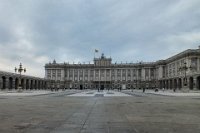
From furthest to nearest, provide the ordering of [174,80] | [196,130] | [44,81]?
[44,81] → [174,80] → [196,130]

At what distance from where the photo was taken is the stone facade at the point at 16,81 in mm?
96875

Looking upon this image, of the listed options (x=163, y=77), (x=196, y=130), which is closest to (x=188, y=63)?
(x=163, y=77)

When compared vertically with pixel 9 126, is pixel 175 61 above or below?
above

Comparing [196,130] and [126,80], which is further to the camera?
[126,80]

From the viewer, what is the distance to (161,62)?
174 metres

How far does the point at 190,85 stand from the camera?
4259 inches

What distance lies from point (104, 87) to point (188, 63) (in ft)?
266

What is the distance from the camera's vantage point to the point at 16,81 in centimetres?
11406

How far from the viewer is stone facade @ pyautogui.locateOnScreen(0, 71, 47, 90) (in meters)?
96.9

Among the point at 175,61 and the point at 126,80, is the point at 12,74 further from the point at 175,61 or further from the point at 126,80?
the point at 126,80

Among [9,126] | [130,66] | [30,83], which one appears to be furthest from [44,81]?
[9,126]

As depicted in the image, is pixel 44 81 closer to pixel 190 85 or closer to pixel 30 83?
pixel 30 83

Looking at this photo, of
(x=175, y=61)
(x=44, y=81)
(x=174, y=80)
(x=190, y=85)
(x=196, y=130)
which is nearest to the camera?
(x=196, y=130)

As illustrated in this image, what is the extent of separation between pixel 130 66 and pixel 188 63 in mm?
74223
